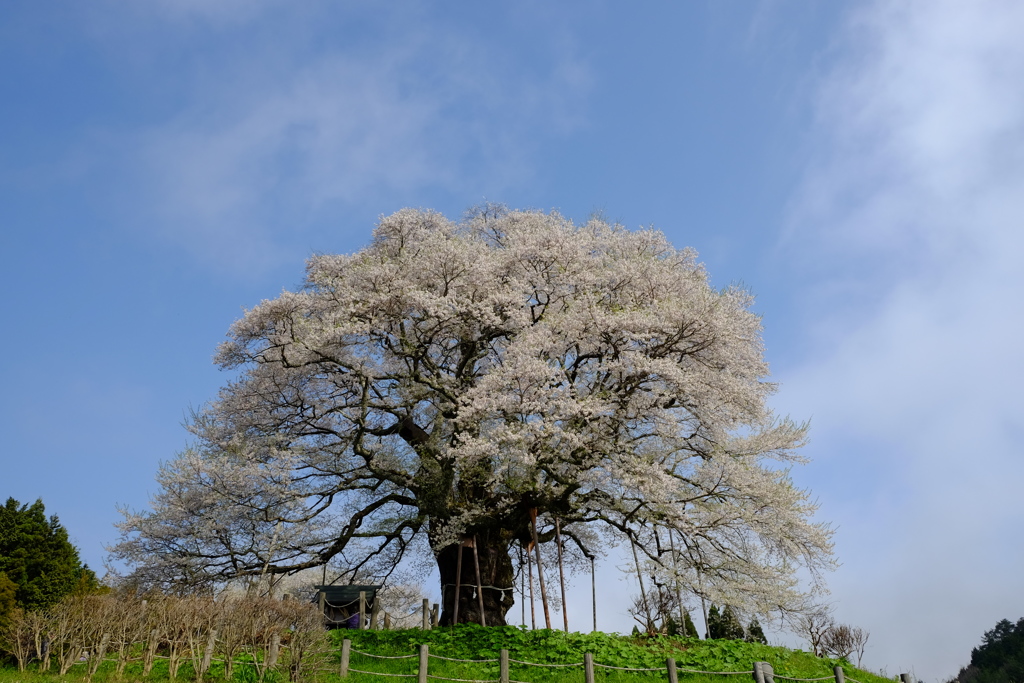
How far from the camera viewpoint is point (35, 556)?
16719 millimetres

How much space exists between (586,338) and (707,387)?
3.06m

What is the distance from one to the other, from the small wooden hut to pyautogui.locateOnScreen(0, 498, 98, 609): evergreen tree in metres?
5.59

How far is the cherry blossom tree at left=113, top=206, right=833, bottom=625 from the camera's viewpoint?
1644 cm

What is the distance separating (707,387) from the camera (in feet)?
55.2

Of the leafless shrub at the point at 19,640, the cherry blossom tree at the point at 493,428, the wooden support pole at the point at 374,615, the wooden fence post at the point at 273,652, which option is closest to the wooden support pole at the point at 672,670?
the cherry blossom tree at the point at 493,428

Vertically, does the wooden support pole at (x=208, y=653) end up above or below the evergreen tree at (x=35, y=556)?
below

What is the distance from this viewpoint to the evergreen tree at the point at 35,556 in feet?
53.1

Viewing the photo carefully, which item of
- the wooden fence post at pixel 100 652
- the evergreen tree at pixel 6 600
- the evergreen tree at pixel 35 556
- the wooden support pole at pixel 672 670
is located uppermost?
the evergreen tree at pixel 35 556

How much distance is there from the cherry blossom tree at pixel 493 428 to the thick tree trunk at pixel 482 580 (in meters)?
0.05

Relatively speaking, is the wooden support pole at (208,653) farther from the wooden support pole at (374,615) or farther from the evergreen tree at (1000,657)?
the evergreen tree at (1000,657)

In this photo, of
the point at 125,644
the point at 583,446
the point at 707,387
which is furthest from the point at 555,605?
the point at 125,644

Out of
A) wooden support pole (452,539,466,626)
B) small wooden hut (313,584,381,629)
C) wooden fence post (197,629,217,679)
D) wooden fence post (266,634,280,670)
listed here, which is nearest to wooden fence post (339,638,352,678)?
wooden fence post (266,634,280,670)

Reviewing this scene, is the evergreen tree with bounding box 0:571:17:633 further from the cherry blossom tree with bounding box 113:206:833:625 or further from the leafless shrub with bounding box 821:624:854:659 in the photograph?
the leafless shrub with bounding box 821:624:854:659

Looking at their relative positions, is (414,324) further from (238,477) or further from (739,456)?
(739,456)
